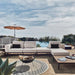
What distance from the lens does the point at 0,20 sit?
10.4 meters

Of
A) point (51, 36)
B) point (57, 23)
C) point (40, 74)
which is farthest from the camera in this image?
point (51, 36)

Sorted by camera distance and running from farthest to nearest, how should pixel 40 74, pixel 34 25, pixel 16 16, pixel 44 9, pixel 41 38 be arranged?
pixel 41 38, pixel 34 25, pixel 16 16, pixel 44 9, pixel 40 74

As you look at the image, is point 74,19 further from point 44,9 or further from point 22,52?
point 22,52

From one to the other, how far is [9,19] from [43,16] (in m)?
4.05

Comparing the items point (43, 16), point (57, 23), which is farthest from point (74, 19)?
point (43, 16)

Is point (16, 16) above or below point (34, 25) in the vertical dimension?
above

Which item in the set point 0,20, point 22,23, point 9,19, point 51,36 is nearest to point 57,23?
point 51,36

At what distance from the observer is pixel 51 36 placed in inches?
535

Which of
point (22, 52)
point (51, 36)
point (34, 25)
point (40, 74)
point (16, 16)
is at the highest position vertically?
point (16, 16)

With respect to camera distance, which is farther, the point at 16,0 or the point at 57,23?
the point at 57,23

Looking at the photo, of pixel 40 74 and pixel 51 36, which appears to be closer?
pixel 40 74

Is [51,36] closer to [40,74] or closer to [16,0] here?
[16,0]

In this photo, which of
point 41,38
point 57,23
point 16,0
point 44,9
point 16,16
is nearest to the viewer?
point 16,0

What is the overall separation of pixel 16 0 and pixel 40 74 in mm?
4937
